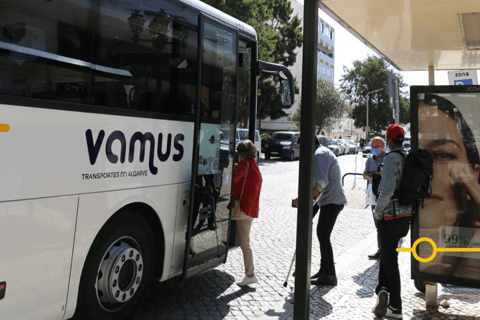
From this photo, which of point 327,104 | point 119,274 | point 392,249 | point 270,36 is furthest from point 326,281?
point 327,104

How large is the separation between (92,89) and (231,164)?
2431 mm

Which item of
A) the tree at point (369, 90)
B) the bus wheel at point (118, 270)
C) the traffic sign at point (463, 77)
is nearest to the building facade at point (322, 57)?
the tree at point (369, 90)

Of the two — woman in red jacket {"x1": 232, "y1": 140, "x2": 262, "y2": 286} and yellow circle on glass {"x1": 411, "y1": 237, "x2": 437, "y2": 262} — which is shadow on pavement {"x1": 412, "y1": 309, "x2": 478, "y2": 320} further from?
woman in red jacket {"x1": 232, "y1": 140, "x2": 262, "y2": 286}

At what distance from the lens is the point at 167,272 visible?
17.2 feet

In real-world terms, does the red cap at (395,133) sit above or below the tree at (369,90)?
below

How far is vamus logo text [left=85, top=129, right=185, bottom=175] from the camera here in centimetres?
413

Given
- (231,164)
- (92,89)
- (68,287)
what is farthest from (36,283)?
(231,164)

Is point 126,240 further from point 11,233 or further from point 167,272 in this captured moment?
point 11,233

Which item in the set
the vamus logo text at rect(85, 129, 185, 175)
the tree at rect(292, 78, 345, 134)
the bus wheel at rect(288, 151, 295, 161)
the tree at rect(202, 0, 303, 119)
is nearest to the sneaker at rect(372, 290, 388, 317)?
the vamus logo text at rect(85, 129, 185, 175)

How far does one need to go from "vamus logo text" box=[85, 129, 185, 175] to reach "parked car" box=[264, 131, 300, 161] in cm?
3026

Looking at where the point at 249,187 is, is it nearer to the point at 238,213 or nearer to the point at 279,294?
the point at 238,213

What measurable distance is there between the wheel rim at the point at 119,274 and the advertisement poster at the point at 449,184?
272 centimetres

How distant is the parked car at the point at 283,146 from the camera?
116ft

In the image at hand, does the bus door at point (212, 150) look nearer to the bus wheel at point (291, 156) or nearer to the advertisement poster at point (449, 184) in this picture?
the advertisement poster at point (449, 184)
